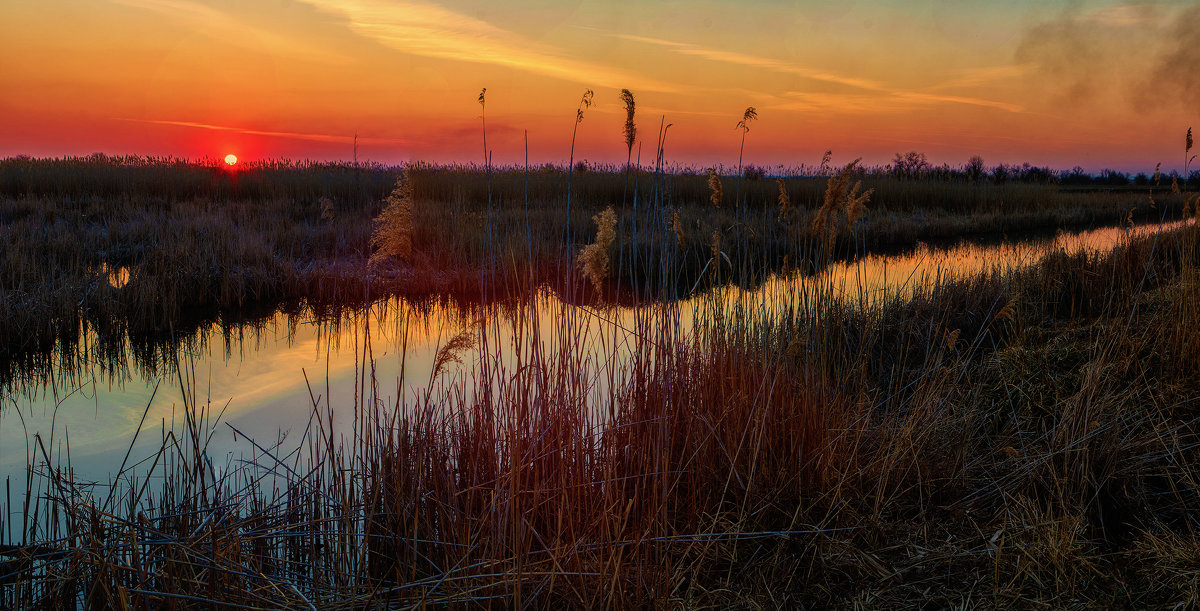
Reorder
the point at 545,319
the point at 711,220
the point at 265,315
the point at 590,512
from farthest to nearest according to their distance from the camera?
the point at 711,220 → the point at 265,315 → the point at 545,319 → the point at 590,512

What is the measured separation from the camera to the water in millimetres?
3533

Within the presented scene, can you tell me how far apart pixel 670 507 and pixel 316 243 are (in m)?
8.71

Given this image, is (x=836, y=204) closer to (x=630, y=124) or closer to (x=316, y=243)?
(x=630, y=124)

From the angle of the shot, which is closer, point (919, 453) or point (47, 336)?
point (919, 453)

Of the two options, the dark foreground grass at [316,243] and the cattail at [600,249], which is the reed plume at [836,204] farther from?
the cattail at [600,249]

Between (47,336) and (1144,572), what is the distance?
751 centimetres

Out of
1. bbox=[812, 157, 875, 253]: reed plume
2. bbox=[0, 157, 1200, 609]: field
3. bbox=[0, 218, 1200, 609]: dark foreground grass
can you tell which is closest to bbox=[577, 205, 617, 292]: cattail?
bbox=[0, 157, 1200, 609]: field

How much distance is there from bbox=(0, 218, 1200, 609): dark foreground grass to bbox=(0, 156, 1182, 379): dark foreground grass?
500 mm

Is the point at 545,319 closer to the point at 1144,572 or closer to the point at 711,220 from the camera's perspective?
the point at 1144,572

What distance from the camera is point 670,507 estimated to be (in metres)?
2.61

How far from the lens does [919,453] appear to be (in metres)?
2.80

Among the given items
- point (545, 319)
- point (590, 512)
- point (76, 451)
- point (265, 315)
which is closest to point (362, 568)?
point (590, 512)

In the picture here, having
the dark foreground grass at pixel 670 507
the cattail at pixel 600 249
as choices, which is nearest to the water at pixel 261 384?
the cattail at pixel 600 249

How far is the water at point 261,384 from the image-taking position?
3.53 metres
